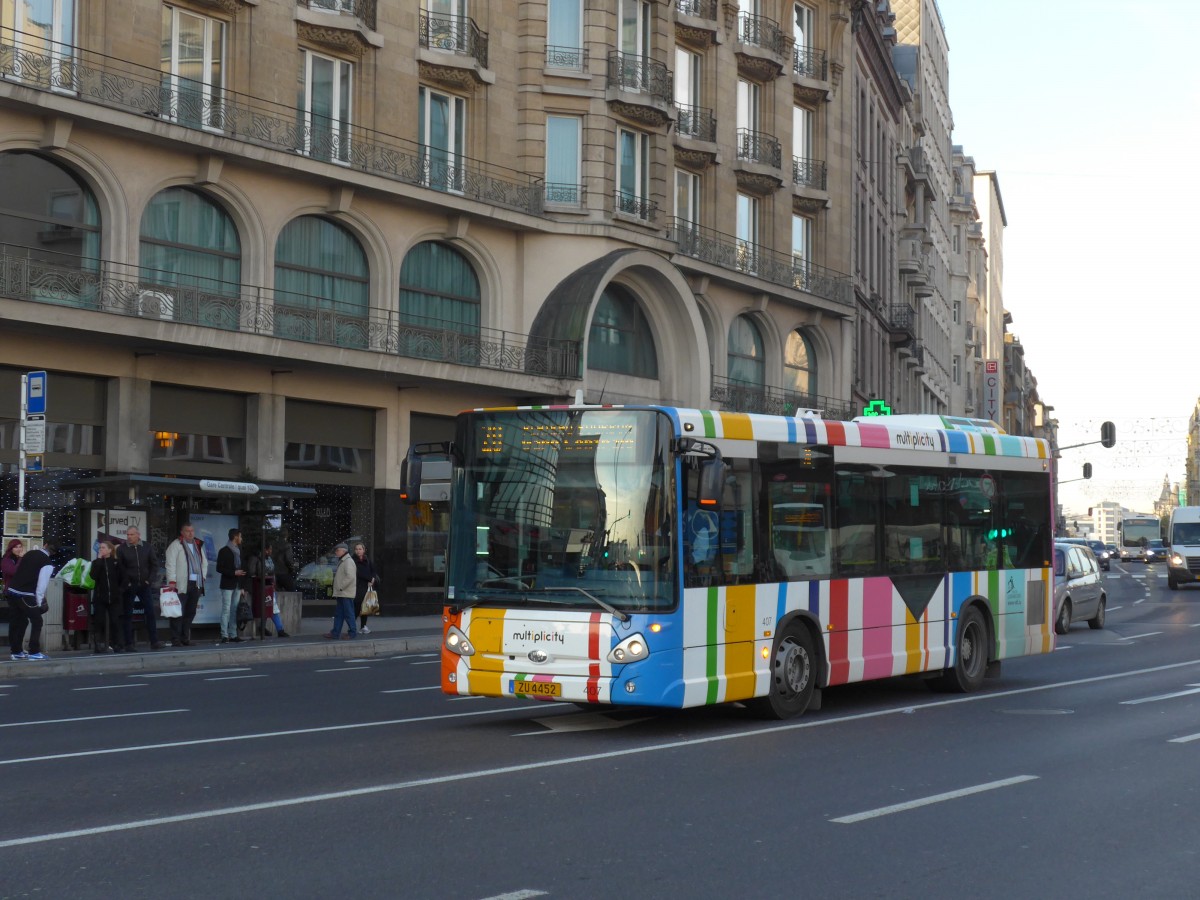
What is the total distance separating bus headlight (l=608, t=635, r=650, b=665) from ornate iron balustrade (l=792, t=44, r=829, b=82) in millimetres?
36321

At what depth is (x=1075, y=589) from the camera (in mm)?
28141

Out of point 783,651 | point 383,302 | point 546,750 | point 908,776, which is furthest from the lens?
point 383,302

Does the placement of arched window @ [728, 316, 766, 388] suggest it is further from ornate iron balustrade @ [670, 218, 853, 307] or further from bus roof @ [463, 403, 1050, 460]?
bus roof @ [463, 403, 1050, 460]

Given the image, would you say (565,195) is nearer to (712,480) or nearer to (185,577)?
(185,577)

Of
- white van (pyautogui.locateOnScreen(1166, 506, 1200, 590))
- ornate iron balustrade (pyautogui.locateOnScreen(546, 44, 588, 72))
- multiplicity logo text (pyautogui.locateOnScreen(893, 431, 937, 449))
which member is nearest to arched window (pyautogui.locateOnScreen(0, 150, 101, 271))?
ornate iron balustrade (pyautogui.locateOnScreen(546, 44, 588, 72))

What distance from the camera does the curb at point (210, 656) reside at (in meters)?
19.4

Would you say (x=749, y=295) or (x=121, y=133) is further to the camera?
(x=749, y=295)

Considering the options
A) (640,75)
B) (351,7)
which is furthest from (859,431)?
(640,75)

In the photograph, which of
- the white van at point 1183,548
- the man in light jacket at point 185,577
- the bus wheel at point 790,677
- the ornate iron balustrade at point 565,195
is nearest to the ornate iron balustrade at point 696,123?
the ornate iron balustrade at point 565,195

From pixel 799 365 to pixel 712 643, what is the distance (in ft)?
111

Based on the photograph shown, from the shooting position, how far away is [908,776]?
407 inches

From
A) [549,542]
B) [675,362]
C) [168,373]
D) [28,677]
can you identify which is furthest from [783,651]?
[675,362]

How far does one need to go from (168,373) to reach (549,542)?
60.3 ft

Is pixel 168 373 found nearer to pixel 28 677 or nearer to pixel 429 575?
pixel 429 575
